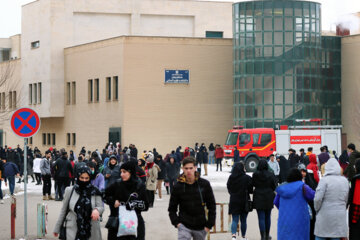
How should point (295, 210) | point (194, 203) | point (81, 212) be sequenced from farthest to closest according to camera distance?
point (295, 210) < point (81, 212) < point (194, 203)

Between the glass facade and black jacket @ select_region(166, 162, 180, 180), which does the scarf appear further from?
the glass facade

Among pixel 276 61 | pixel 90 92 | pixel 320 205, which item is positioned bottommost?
pixel 320 205

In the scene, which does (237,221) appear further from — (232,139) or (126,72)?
(126,72)

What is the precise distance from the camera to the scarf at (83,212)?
981 cm

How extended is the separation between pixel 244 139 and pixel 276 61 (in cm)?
965

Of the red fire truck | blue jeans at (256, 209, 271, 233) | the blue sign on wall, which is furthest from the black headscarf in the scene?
the blue sign on wall

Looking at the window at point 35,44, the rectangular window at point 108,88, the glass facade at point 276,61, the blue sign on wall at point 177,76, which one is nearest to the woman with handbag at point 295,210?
the glass facade at point 276,61

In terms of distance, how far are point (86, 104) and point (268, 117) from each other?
572 inches

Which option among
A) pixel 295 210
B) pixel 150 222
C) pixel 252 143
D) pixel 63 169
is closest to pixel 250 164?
pixel 252 143

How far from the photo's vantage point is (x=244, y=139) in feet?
148

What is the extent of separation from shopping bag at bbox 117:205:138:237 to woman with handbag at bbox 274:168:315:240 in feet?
8.88

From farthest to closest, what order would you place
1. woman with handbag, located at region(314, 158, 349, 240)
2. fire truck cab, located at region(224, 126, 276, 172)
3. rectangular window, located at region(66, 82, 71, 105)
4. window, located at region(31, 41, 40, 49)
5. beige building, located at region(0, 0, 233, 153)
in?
window, located at region(31, 41, 40, 49)
rectangular window, located at region(66, 82, 71, 105)
beige building, located at region(0, 0, 233, 153)
fire truck cab, located at region(224, 126, 276, 172)
woman with handbag, located at region(314, 158, 349, 240)

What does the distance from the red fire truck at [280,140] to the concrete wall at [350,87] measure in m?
10.4

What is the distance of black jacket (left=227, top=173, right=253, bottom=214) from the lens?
14438mm
